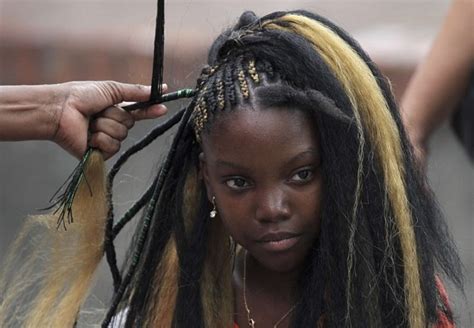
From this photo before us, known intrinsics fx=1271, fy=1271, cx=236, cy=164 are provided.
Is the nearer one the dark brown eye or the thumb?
the dark brown eye

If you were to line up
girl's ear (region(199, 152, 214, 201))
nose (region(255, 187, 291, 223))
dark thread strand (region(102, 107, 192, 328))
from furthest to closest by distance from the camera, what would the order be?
dark thread strand (region(102, 107, 192, 328)), girl's ear (region(199, 152, 214, 201)), nose (region(255, 187, 291, 223))

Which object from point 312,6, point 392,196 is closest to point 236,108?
point 392,196

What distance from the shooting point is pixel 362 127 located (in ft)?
8.80

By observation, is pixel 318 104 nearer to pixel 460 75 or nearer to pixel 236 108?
pixel 236 108

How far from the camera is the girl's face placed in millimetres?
2621

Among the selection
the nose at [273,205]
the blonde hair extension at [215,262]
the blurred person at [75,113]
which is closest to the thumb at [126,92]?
the blurred person at [75,113]

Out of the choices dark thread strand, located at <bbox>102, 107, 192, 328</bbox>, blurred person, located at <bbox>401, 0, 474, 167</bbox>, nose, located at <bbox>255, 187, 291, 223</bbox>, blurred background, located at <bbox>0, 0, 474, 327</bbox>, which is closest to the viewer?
nose, located at <bbox>255, 187, 291, 223</bbox>

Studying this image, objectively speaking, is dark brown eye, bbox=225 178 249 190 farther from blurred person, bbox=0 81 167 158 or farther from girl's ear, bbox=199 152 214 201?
blurred person, bbox=0 81 167 158

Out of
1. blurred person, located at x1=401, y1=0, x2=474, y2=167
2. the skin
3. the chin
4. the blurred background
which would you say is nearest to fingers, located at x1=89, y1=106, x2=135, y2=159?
the skin

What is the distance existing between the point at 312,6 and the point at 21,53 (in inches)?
60.5

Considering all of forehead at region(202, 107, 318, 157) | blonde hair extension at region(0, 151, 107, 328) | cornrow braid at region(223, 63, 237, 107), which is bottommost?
blonde hair extension at region(0, 151, 107, 328)

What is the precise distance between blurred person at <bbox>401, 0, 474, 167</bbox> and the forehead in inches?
53.4

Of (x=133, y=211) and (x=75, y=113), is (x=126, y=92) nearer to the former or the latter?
(x=75, y=113)

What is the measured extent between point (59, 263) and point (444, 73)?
59.5 inches
